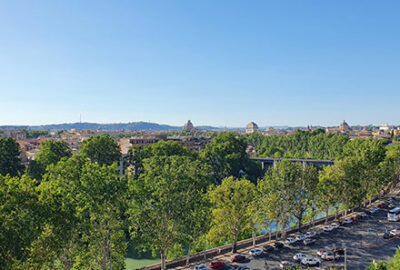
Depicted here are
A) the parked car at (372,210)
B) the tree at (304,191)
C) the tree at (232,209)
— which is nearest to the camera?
the tree at (232,209)

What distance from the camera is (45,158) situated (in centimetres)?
7019

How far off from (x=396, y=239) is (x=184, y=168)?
3534 cm

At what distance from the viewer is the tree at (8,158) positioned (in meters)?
63.9

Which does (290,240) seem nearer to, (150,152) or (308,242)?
(308,242)

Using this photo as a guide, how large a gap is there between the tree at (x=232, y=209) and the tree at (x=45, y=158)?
39124mm

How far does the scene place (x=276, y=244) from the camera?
144 ft

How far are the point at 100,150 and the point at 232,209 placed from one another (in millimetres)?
49919

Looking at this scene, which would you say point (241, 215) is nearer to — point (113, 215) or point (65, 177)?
point (113, 215)

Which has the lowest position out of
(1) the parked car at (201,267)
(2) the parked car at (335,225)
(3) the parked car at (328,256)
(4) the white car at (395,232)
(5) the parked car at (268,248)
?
(5) the parked car at (268,248)

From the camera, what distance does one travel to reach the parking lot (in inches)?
1487

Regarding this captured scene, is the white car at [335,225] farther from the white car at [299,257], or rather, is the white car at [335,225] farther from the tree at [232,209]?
the tree at [232,209]

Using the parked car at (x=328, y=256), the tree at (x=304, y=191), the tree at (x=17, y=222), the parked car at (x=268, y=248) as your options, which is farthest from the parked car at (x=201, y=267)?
the tree at (x=304, y=191)

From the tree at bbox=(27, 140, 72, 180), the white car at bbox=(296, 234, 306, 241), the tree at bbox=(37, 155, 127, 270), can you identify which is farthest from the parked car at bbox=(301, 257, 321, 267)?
the tree at bbox=(27, 140, 72, 180)

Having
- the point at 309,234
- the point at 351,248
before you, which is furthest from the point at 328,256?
the point at 309,234
